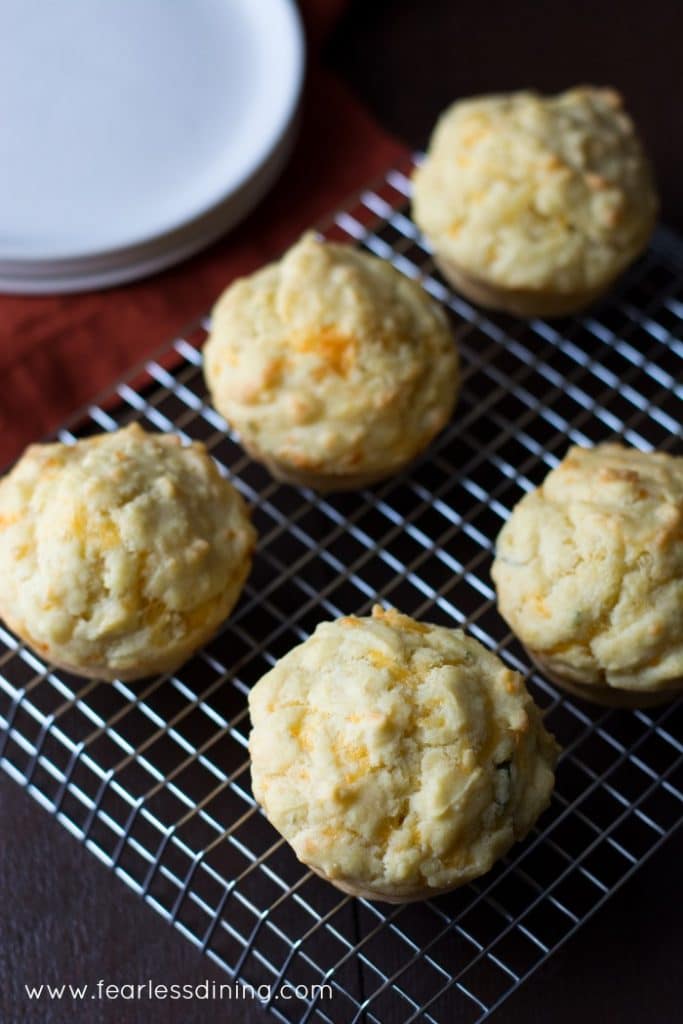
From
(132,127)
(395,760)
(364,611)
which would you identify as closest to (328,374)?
(364,611)

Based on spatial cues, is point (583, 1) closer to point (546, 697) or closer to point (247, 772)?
point (546, 697)

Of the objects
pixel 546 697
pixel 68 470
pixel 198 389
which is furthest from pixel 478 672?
pixel 198 389

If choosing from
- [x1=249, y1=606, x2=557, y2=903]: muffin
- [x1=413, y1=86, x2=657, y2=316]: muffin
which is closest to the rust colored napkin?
[x1=413, y1=86, x2=657, y2=316]: muffin

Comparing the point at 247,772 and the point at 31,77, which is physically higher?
the point at 31,77

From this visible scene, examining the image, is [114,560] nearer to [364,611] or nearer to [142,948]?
[364,611]

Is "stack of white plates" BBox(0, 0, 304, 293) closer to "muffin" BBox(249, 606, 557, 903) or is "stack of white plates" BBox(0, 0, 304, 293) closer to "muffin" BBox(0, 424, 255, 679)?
"muffin" BBox(0, 424, 255, 679)

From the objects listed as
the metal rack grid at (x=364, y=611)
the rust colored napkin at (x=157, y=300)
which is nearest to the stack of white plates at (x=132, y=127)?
the rust colored napkin at (x=157, y=300)

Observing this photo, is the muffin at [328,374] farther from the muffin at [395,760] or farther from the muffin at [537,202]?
the muffin at [395,760]
